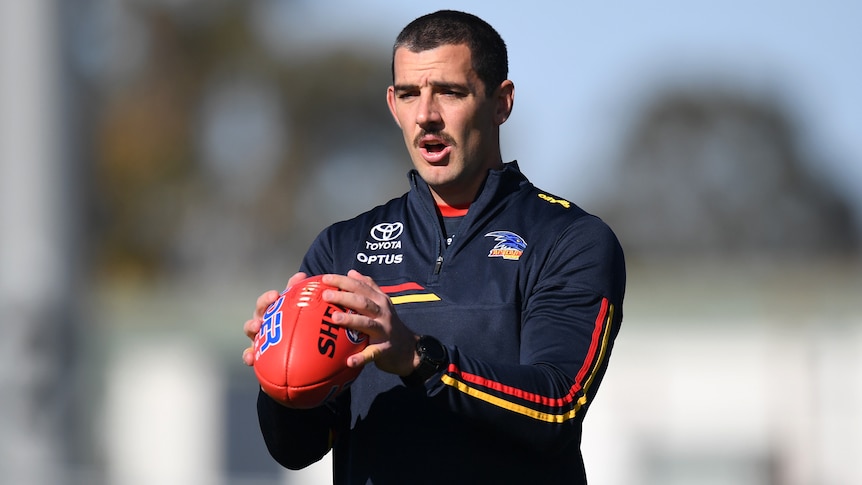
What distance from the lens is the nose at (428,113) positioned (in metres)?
4.05

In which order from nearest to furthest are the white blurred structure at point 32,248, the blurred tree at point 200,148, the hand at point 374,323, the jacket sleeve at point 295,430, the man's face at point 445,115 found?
the hand at point 374,323 → the jacket sleeve at point 295,430 → the man's face at point 445,115 → the white blurred structure at point 32,248 → the blurred tree at point 200,148

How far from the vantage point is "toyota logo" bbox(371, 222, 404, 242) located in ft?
13.8

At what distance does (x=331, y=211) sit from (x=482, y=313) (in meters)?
37.0

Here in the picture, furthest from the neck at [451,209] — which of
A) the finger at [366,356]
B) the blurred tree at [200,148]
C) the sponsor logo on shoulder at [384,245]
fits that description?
the blurred tree at [200,148]

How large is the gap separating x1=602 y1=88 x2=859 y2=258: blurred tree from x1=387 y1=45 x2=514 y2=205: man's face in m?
44.1

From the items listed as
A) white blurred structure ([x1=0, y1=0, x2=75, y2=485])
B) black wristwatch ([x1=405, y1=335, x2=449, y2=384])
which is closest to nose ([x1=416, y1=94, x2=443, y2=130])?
black wristwatch ([x1=405, y1=335, x2=449, y2=384])

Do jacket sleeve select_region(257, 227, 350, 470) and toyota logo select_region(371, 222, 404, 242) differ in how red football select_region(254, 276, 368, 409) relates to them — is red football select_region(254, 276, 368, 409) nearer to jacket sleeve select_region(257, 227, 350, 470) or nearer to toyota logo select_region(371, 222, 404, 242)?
jacket sleeve select_region(257, 227, 350, 470)

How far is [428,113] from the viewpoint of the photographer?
160 inches

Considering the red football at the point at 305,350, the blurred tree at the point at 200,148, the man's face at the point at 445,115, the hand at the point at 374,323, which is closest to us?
the hand at the point at 374,323

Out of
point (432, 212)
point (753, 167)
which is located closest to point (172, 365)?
point (432, 212)

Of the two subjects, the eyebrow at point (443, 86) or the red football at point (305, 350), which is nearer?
the red football at point (305, 350)

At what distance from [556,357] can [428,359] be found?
0.44m

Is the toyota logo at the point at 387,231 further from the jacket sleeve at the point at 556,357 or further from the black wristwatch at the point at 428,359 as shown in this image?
the black wristwatch at the point at 428,359

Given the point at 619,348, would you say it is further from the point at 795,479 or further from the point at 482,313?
the point at 482,313
